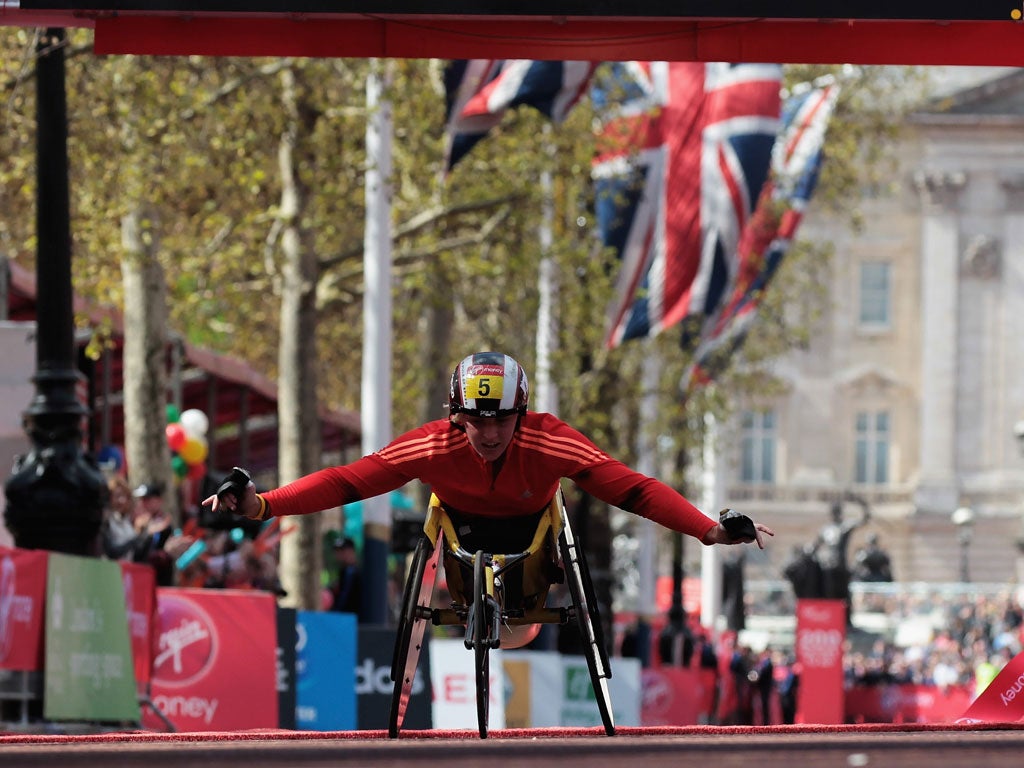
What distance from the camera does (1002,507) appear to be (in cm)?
9212

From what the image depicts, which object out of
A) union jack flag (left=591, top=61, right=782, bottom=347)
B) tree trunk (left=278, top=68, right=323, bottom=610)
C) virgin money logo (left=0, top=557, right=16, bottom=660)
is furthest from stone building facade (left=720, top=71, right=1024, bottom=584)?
virgin money logo (left=0, top=557, right=16, bottom=660)

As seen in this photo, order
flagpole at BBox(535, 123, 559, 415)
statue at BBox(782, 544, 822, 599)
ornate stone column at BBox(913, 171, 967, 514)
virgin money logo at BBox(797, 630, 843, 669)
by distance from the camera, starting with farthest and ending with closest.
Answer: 1. ornate stone column at BBox(913, 171, 967, 514)
2. statue at BBox(782, 544, 822, 599)
3. virgin money logo at BBox(797, 630, 843, 669)
4. flagpole at BBox(535, 123, 559, 415)

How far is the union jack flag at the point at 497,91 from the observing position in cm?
2222

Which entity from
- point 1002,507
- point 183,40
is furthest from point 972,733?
point 1002,507

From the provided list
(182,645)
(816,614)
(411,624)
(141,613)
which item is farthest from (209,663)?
(816,614)

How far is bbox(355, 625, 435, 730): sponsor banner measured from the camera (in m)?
20.6

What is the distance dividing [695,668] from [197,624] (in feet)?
73.5

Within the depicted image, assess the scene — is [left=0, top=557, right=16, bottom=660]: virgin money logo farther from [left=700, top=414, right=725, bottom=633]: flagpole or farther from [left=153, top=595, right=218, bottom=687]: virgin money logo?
[left=700, top=414, right=725, bottom=633]: flagpole

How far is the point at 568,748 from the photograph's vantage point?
941 centimetres

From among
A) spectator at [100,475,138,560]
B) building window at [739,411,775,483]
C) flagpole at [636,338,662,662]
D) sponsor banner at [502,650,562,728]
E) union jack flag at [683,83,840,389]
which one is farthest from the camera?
building window at [739,411,775,483]

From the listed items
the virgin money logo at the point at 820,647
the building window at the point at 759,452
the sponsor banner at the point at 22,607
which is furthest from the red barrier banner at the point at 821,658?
the building window at the point at 759,452

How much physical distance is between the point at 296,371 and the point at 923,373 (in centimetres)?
6737

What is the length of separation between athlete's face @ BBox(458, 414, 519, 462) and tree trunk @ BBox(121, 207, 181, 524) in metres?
14.7

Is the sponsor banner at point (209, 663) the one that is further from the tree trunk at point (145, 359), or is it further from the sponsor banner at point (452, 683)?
the tree trunk at point (145, 359)
